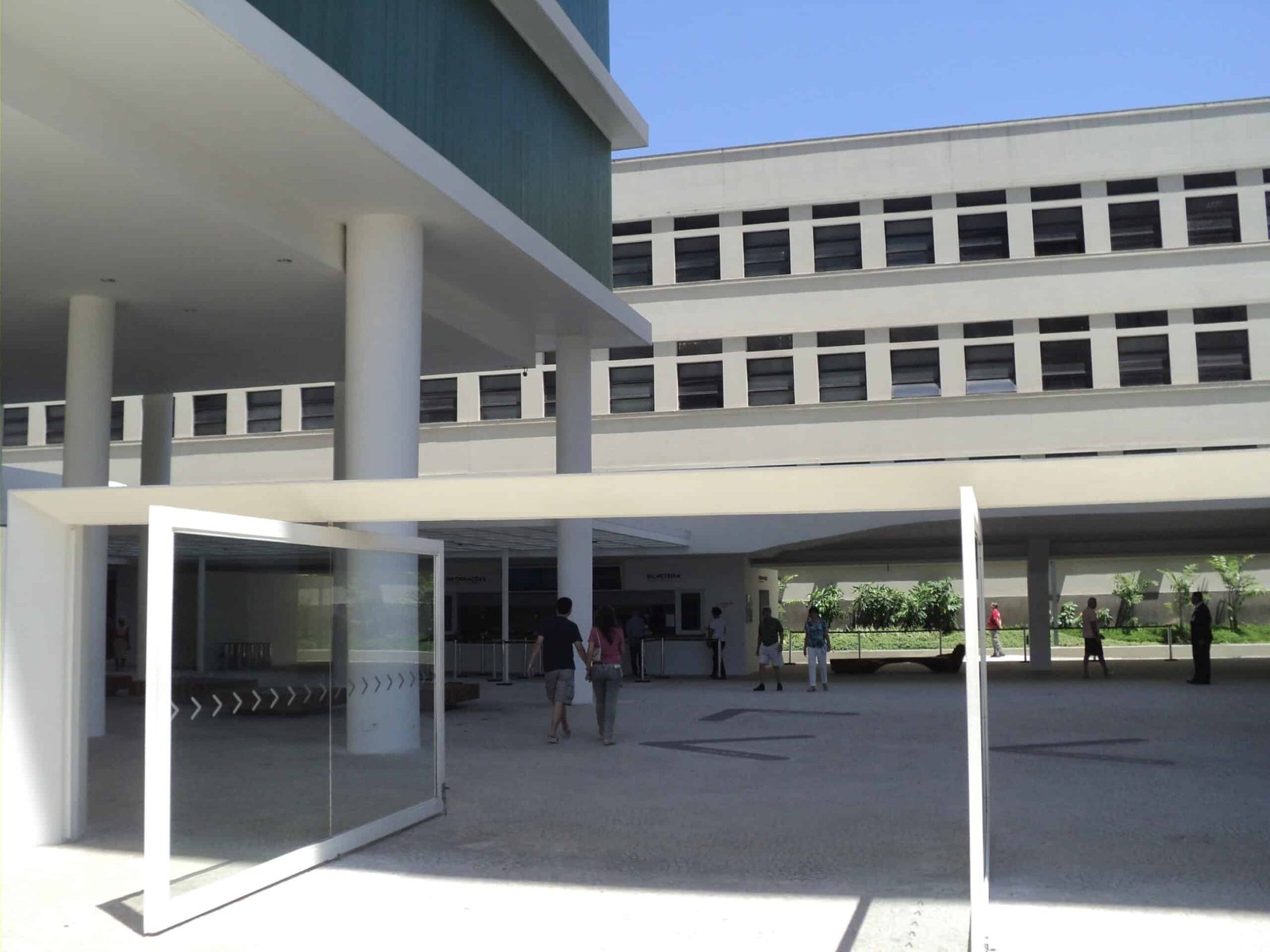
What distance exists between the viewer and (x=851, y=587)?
48.9m

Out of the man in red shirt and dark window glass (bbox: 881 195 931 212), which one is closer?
dark window glass (bbox: 881 195 931 212)

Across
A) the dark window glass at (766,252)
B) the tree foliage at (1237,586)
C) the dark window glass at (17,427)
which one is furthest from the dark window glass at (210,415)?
the tree foliage at (1237,586)

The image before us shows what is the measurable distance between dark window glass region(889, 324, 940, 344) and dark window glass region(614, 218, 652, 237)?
7973mm

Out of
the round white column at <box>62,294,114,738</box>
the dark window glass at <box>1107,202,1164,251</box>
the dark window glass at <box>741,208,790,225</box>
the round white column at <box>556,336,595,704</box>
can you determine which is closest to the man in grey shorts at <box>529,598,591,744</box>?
the round white column at <box>556,336,595,704</box>

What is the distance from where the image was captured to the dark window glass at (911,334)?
124 feet

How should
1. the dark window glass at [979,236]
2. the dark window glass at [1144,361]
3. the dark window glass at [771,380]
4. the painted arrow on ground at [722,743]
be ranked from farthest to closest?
1. the dark window glass at [771,380]
2. the dark window glass at [979,236]
3. the dark window glass at [1144,361]
4. the painted arrow on ground at [722,743]

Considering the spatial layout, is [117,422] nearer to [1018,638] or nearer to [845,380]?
[845,380]

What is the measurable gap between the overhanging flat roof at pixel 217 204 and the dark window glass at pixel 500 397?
1518 cm

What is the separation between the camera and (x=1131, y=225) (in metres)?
37.5

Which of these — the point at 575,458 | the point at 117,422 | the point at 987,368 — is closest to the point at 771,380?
the point at 987,368

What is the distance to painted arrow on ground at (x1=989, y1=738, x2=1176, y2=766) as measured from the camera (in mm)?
14234

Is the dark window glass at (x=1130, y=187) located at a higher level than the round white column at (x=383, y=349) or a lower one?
higher

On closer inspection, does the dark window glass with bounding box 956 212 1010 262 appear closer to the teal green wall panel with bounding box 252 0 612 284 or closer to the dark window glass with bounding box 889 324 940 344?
the dark window glass with bounding box 889 324 940 344

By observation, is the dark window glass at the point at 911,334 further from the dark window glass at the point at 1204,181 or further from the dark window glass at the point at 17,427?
the dark window glass at the point at 17,427
